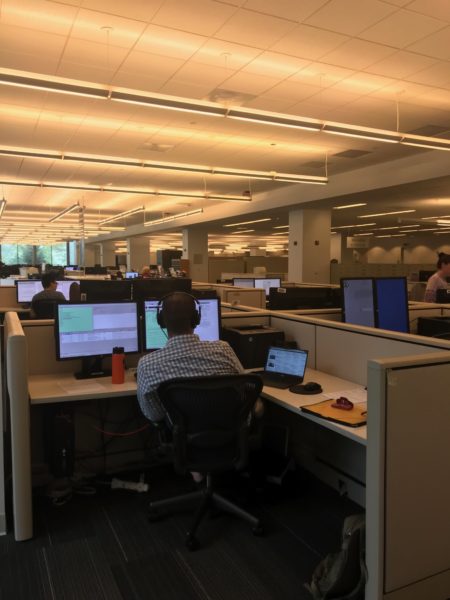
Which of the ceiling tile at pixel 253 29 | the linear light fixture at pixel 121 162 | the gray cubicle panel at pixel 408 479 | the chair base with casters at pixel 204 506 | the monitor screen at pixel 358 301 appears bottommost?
the chair base with casters at pixel 204 506

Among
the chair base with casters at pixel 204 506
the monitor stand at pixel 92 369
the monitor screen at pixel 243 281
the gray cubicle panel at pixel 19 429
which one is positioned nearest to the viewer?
the gray cubicle panel at pixel 19 429

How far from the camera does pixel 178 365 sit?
2.17 meters

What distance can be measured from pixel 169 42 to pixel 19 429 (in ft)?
10.6

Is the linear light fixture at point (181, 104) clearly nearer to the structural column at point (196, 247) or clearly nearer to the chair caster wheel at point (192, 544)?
the chair caster wheel at point (192, 544)

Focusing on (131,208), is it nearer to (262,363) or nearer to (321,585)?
(262,363)

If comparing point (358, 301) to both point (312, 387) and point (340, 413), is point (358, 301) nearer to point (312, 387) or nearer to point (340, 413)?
point (312, 387)

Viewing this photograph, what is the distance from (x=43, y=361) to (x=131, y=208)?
12288 millimetres

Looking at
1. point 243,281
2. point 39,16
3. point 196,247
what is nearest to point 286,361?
point 39,16

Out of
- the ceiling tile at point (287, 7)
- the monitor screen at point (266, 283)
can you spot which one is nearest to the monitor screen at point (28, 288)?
the monitor screen at point (266, 283)

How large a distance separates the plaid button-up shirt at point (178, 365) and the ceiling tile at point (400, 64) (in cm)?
340

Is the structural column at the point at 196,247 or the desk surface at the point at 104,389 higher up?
the structural column at the point at 196,247

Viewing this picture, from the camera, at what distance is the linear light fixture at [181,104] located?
11.9ft

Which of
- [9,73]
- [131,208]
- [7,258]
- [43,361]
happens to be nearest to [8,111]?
[9,73]

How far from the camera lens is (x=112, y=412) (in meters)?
3.13
